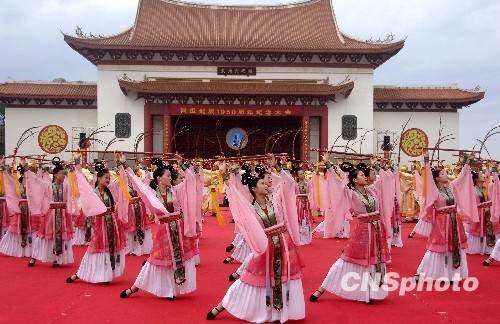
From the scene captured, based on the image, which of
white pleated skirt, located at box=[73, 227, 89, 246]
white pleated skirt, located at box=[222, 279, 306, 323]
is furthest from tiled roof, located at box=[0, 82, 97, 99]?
white pleated skirt, located at box=[222, 279, 306, 323]

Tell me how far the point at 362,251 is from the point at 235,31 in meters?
21.9

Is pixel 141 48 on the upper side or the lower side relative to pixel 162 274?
upper

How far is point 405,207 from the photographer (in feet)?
52.2

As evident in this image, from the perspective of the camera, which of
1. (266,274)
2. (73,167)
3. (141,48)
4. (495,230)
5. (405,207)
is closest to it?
(266,274)

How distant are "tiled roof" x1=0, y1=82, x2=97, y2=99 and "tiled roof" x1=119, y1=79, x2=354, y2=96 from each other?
2.96 meters

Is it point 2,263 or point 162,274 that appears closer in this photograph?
point 162,274

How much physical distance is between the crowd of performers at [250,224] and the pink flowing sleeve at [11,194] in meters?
0.02

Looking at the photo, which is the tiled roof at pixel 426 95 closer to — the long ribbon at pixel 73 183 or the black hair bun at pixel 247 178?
the long ribbon at pixel 73 183

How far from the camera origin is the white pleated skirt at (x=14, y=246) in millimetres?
9086

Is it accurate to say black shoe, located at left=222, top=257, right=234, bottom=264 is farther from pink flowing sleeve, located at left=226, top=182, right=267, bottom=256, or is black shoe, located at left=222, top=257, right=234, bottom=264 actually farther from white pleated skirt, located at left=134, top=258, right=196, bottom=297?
pink flowing sleeve, located at left=226, top=182, right=267, bottom=256

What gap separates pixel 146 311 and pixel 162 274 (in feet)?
1.86

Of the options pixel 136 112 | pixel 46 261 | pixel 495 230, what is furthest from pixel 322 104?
pixel 46 261

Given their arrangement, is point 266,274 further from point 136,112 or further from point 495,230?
point 136,112

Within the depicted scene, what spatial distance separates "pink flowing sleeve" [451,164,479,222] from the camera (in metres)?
7.67
